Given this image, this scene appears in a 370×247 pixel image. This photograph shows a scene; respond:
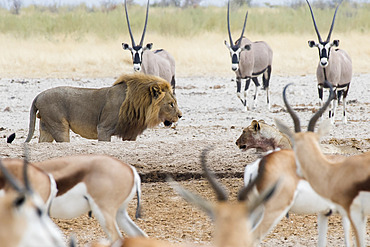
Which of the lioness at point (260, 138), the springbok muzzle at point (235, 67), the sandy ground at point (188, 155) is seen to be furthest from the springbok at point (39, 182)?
the springbok muzzle at point (235, 67)

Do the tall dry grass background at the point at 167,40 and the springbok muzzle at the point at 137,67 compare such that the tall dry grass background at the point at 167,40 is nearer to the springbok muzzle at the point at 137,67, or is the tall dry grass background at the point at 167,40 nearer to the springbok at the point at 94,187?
the springbok muzzle at the point at 137,67

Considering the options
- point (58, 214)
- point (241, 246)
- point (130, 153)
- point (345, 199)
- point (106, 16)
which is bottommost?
point (106, 16)

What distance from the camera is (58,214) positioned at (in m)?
5.06

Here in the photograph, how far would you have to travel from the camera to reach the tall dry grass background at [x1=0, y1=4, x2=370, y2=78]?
915 inches

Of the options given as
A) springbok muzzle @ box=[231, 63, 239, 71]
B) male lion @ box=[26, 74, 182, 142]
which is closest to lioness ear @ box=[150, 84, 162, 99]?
male lion @ box=[26, 74, 182, 142]

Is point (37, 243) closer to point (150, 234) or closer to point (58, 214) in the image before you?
point (58, 214)

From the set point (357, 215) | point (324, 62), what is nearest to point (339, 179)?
point (357, 215)

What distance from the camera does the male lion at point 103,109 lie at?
9.78 meters

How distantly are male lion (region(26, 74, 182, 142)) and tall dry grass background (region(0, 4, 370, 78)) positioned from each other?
1171 cm

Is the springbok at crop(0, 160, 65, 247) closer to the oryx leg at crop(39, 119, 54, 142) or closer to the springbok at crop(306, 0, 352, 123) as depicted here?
the oryx leg at crop(39, 119, 54, 142)

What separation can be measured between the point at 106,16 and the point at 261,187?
29202 mm

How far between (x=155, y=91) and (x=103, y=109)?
28.8 inches

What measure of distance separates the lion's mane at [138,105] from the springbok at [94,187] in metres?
4.69

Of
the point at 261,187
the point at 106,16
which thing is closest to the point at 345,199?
the point at 261,187
